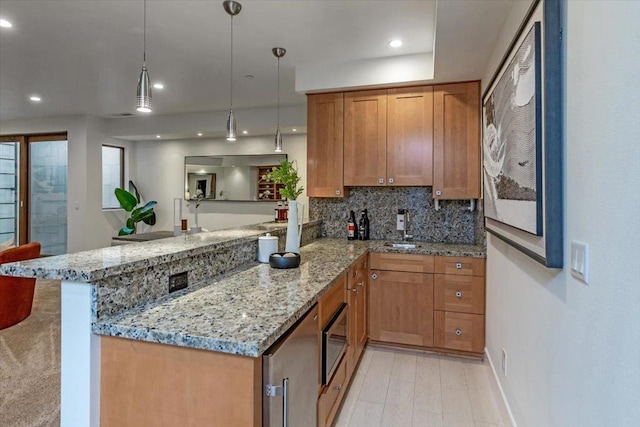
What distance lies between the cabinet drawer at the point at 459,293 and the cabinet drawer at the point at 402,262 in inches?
5.2

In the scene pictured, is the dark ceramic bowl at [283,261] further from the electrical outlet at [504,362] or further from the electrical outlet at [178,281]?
the electrical outlet at [504,362]

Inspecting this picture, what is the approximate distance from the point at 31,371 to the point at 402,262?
3035mm

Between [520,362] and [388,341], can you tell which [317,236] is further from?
[520,362]

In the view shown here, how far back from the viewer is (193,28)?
2.99m

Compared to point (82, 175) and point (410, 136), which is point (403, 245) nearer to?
point (410, 136)

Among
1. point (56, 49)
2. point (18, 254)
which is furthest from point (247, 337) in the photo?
point (56, 49)

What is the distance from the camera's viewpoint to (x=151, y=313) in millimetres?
1437

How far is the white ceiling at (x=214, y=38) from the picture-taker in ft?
8.50

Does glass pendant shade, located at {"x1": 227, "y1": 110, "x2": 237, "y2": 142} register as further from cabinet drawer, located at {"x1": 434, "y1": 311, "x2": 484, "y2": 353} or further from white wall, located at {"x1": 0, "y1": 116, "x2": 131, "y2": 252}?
white wall, located at {"x1": 0, "y1": 116, "x2": 131, "y2": 252}

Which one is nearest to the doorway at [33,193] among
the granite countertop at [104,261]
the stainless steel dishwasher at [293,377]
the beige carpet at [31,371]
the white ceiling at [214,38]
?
the white ceiling at [214,38]

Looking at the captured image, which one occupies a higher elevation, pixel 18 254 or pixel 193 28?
pixel 193 28

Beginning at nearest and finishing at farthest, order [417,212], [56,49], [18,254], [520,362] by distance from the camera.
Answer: [520,362], [18,254], [56,49], [417,212]

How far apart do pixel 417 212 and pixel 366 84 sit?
137cm

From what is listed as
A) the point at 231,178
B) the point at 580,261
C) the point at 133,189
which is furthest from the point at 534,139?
the point at 133,189
